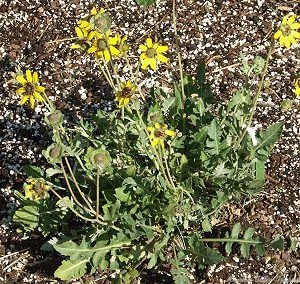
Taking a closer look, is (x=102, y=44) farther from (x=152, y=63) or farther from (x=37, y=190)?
(x=37, y=190)

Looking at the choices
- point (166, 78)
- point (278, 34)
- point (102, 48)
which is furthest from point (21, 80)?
point (166, 78)

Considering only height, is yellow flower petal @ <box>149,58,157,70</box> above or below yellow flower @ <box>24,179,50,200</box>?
above

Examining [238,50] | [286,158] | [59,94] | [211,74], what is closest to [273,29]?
[238,50]

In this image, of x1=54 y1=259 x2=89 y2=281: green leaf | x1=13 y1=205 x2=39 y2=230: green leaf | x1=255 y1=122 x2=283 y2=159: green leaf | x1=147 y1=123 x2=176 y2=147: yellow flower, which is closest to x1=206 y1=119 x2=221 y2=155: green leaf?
x1=255 y1=122 x2=283 y2=159: green leaf

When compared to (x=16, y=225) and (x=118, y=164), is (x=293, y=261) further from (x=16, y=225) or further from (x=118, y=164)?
(x=16, y=225)

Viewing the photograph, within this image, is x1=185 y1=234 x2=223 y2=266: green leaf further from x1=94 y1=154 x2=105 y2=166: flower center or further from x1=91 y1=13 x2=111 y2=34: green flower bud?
x1=91 y1=13 x2=111 y2=34: green flower bud

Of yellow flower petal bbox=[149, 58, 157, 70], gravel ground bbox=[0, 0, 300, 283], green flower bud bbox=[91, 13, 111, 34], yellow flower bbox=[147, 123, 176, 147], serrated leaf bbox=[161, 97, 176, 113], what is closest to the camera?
green flower bud bbox=[91, 13, 111, 34]

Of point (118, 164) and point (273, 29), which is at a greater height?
point (273, 29)
